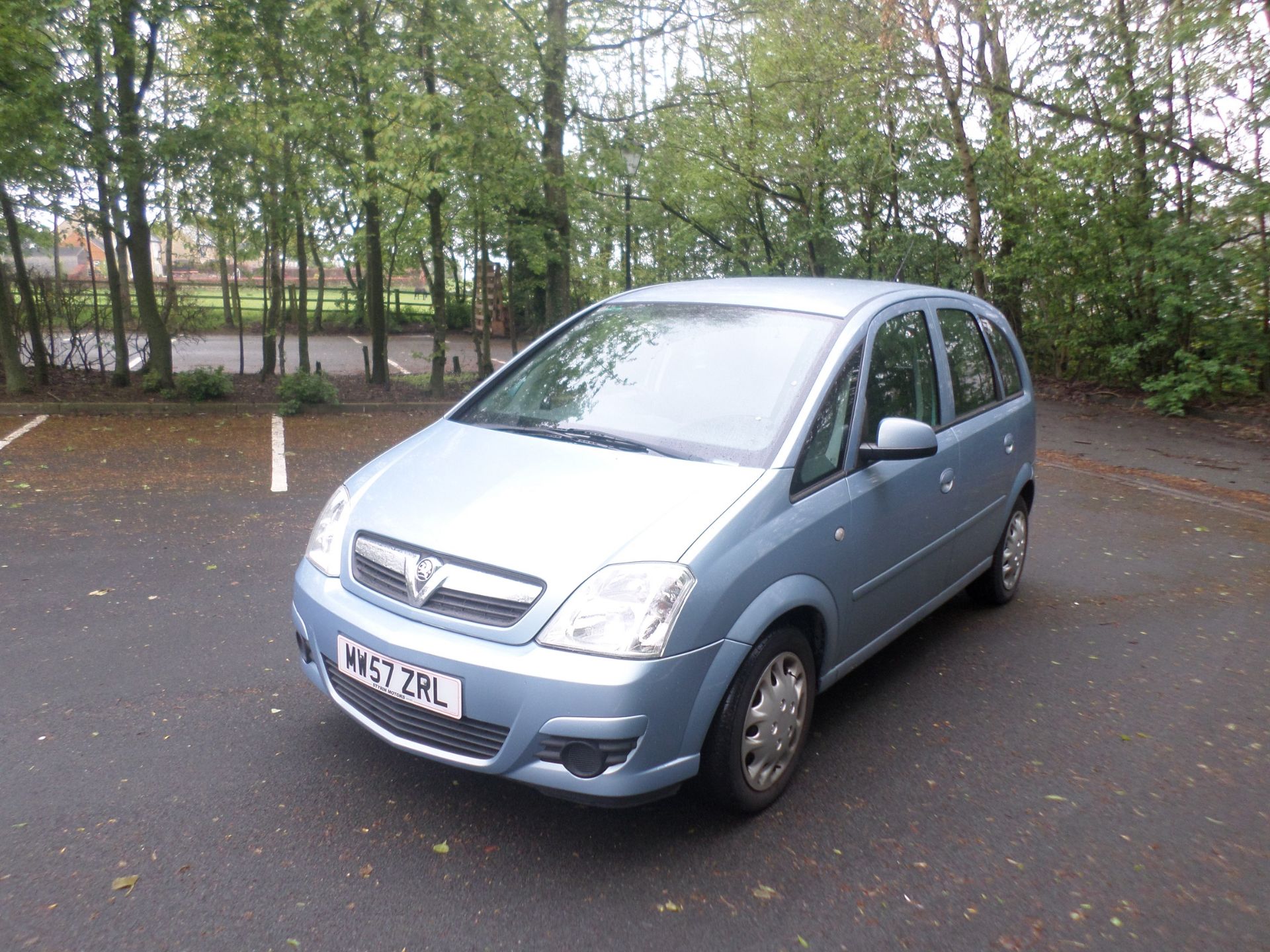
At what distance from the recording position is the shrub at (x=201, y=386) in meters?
13.1

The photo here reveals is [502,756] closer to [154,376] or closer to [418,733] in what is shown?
[418,733]

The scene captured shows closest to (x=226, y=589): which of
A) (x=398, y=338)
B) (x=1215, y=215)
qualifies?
(x=1215, y=215)

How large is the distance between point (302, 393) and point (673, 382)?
9965 mm

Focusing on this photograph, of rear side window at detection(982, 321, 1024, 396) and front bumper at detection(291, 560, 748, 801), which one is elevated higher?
rear side window at detection(982, 321, 1024, 396)

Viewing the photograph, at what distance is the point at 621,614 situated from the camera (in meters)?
3.01

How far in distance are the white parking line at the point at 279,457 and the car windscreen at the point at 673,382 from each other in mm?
4645

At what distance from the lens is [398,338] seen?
102 ft

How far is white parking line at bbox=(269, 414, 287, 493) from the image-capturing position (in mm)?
8648

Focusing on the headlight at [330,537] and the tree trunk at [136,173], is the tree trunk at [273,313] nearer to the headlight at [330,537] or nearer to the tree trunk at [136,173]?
the tree trunk at [136,173]

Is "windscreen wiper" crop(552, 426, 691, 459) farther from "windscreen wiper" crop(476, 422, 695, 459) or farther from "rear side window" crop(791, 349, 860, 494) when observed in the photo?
"rear side window" crop(791, 349, 860, 494)

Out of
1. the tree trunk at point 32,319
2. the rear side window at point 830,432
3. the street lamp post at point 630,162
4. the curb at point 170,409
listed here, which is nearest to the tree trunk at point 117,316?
the tree trunk at point 32,319

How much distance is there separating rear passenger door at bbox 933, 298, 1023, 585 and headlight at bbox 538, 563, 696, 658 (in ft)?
7.02

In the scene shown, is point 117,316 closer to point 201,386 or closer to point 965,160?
point 201,386

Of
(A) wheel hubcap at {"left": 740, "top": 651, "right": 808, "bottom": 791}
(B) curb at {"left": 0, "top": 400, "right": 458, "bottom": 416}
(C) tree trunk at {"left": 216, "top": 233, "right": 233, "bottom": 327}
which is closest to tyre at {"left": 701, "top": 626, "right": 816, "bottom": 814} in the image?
(A) wheel hubcap at {"left": 740, "top": 651, "right": 808, "bottom": 791}
